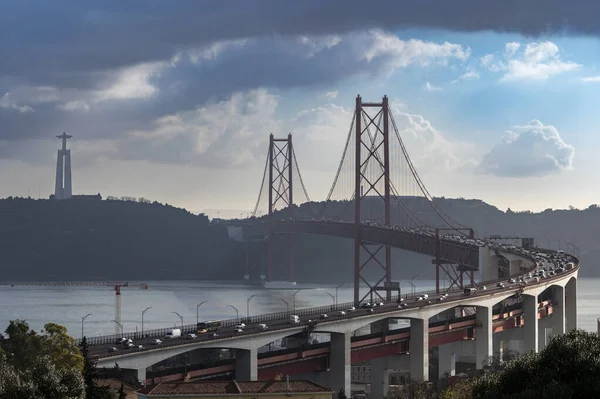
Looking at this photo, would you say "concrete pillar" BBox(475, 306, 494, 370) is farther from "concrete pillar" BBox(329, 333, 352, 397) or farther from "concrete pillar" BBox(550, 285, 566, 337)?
"concrete pillar" BBox(329, 333, 352, 397)

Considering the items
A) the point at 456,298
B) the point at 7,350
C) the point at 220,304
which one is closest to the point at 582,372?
the point at 7,350

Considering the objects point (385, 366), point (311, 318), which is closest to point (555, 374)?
point (311, 318)

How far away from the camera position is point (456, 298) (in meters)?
55.3

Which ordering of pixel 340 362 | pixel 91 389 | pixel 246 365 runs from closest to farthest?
pixel 91 389
pixel 246 365
pixel 340 362

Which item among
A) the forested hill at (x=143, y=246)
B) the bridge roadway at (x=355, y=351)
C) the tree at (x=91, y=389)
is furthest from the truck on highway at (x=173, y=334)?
the forested hill at (x=143, y=246)

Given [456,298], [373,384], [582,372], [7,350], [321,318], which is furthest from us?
[456,298]

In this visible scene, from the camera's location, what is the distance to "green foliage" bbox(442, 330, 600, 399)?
75.4 feet

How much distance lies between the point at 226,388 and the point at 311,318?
16444 mm

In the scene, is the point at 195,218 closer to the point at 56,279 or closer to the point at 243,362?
the point at 56,279

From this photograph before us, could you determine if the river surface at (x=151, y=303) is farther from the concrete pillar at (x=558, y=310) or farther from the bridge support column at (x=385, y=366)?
the bridge support column at (x=385, y=366)

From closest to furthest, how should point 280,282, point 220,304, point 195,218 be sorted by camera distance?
point 220,304, point 280,282, point 195,218

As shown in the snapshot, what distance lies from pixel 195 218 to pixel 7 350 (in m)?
155

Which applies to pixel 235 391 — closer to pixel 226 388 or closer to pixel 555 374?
pixel 226 388

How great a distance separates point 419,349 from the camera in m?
50.8
